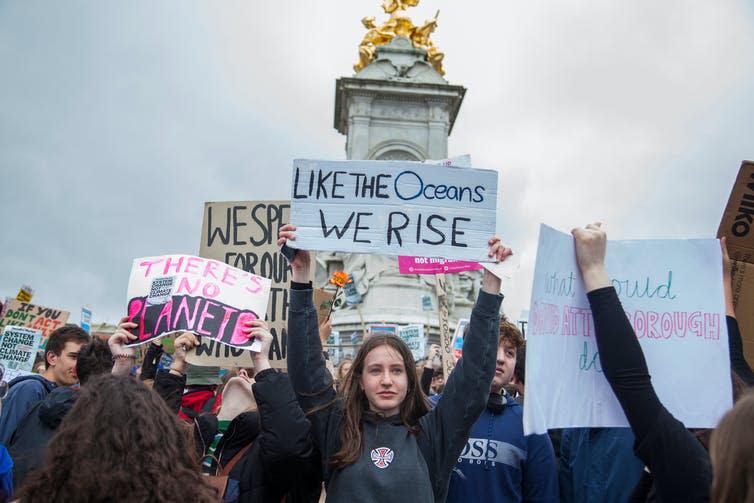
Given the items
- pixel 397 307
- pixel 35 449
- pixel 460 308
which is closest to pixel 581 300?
pixel 35 449

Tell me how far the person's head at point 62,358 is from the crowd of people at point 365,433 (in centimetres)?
21

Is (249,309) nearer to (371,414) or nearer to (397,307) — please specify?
(371,414)

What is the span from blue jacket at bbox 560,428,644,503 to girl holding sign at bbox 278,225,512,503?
2.16 ft

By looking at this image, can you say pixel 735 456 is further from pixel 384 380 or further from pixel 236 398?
pixel 236 398

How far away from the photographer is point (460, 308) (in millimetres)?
25422

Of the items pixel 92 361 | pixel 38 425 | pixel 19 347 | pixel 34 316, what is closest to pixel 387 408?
pixel 92 361

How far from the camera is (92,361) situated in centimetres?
417

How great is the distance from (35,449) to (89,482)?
2.80m

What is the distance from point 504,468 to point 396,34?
2903cm

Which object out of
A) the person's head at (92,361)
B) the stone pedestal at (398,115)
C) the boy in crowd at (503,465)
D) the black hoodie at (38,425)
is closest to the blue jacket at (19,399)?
the black hoodie at (38,425)

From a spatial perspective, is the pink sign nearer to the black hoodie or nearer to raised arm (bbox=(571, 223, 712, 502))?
the black hoodie

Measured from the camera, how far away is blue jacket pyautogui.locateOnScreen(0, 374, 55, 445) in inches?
168

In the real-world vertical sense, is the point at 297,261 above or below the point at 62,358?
above

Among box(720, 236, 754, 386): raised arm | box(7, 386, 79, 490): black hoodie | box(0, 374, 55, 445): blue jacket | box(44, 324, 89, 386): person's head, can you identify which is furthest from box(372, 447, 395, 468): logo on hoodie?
box(44, 324, 89, 386): person's head
